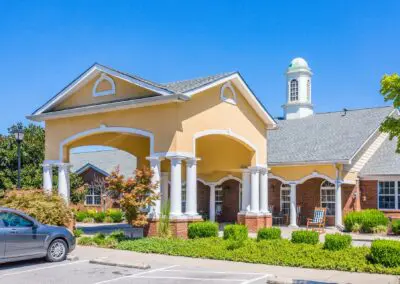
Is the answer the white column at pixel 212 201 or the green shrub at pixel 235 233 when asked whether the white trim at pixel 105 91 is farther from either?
the white column at pixel 212 201

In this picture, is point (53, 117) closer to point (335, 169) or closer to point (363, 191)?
point (335, 169)

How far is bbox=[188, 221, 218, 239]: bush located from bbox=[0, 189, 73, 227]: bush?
414cm

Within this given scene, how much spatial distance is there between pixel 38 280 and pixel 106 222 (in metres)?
21.7

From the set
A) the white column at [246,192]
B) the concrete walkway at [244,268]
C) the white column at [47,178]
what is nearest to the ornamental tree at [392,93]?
the concrete walkway at [244,268]

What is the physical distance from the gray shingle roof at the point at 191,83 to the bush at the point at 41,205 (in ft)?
17.7

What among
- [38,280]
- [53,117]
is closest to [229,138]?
[53,117]

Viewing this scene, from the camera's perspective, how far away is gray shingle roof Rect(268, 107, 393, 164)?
85.6ft

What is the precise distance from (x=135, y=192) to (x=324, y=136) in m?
14.5

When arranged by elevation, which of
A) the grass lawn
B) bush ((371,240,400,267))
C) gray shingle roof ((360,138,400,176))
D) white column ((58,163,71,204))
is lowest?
the grass lawn

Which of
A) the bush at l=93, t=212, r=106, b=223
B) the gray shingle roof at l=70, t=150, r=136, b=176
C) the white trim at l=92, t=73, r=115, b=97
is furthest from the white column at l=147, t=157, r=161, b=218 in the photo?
the gray shingle roof at l=70, t=150, r=136, b=176

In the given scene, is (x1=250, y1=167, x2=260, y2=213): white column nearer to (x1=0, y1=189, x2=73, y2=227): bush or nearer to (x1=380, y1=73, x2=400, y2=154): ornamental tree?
(x1=0, y1=189, x2=73, y2=227): bush

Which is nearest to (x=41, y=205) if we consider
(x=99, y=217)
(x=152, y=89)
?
(x=152, y=89)

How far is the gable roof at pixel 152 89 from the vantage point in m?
18.2

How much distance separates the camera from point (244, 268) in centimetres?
1302
